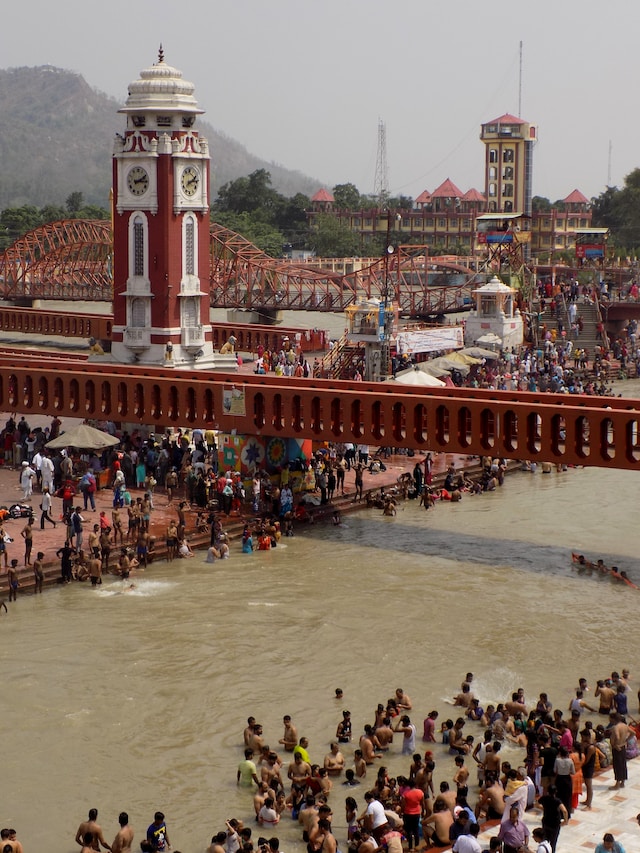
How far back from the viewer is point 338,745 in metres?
25.0

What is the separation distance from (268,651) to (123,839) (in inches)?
373

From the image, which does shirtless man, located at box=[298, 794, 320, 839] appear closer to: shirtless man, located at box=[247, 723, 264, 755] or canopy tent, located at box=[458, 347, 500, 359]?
shirtless man, located at box=[247, 723, 264, 755]

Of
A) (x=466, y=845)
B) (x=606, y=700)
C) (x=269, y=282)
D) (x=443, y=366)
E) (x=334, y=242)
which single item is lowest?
(x=606, y=700)

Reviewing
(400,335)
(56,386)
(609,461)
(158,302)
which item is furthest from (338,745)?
(400,335)

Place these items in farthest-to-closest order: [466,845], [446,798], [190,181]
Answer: [190,181], [446,798], [466,845]

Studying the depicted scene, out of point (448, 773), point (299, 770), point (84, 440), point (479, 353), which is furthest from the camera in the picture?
point (479, 353)

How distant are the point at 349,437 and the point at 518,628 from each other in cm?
995

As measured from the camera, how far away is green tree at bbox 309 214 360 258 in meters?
141

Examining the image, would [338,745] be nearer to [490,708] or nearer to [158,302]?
[490,708]

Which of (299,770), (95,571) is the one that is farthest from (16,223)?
(299,770)

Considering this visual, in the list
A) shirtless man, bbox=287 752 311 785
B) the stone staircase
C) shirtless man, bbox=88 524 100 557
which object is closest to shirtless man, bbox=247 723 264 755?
shirtless man, bbox=287 752 311 785

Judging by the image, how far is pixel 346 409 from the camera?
3991 cm

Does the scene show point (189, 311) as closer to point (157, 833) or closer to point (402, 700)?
point (402, 700)

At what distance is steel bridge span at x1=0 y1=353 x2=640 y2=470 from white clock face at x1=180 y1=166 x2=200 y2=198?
8335mm
